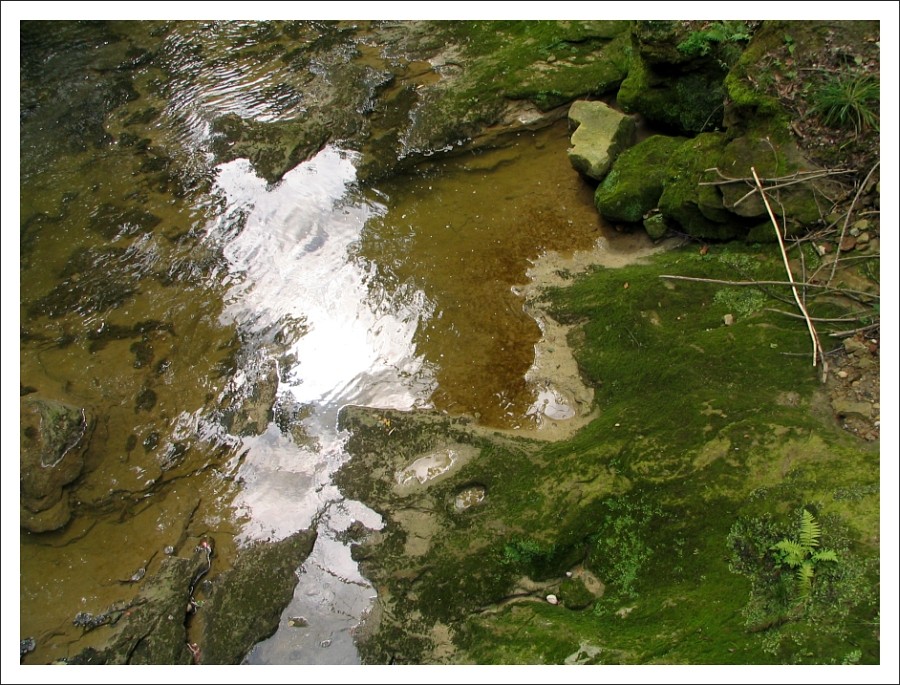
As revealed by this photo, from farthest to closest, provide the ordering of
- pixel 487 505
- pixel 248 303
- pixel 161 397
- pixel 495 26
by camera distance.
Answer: pixel 495 26 < pixel 248 303 < pixel 161 397 < pixel 487 505

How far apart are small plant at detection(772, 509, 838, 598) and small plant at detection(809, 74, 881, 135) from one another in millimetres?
3327

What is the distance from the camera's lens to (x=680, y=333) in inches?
199

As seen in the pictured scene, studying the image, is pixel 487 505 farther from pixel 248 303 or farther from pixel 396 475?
pixel 248 303

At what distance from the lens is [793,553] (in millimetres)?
3740

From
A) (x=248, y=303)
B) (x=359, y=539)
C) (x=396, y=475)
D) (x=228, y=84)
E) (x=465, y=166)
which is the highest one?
(x=228, y=84)

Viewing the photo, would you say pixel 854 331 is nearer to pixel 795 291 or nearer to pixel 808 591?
pixel 795 291

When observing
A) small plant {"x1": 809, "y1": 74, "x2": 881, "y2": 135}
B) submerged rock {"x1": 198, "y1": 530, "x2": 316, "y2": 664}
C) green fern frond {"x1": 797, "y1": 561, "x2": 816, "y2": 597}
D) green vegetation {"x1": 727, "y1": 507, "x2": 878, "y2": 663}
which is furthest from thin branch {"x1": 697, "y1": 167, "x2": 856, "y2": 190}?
submerged rock {"x1": 198, "y1": 530, "x2": 316, "y2": 664}

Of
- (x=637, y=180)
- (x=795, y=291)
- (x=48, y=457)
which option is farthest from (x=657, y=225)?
(x=48, y=457)

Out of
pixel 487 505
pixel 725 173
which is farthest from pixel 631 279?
pixel 487 505

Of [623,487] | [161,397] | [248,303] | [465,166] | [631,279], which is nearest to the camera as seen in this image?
[623,487]

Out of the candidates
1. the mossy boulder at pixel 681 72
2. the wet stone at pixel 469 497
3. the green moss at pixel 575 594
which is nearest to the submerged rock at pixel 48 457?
the wet stone at pixel 469 497

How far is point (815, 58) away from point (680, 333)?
272cm

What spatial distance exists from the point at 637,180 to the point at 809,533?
3959mm

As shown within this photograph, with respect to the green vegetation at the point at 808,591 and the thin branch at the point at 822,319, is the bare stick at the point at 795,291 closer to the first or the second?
the thin branch at the point at 822,319
